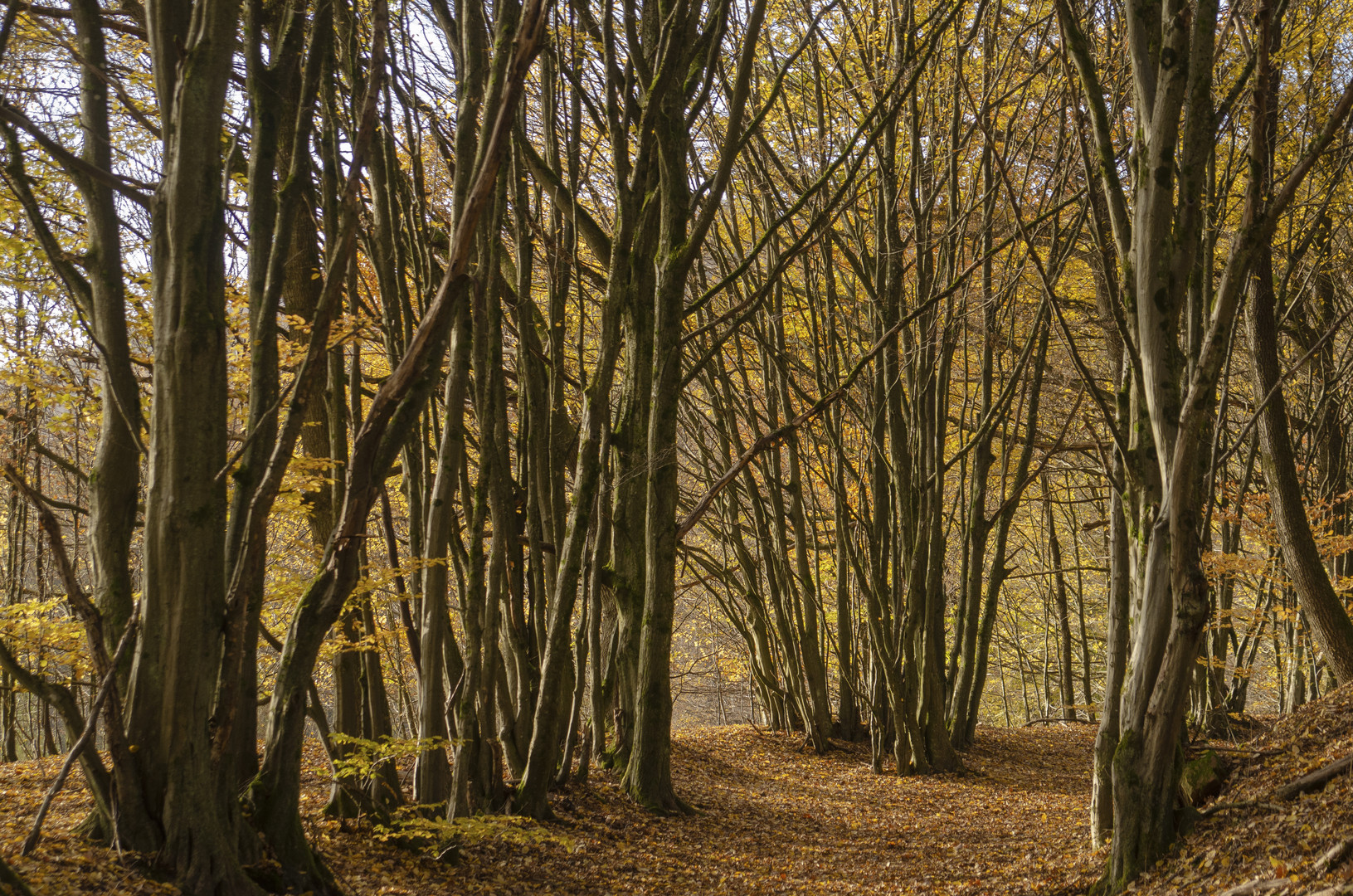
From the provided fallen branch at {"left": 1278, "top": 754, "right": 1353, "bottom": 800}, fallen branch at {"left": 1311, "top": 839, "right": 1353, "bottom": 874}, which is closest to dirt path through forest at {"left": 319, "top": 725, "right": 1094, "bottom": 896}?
fallen branch at {"left": 1278, "top": 754, "right": 1353, "bottom": 800}

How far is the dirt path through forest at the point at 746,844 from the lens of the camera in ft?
14.6

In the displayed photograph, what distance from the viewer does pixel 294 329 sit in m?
6.45

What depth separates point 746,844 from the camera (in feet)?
20.6

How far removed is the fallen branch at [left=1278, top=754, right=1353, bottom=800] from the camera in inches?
139

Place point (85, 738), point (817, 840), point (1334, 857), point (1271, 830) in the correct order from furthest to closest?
point (817, 840) → point (1271, 830) → point (85, 738) → point (1334, 857)

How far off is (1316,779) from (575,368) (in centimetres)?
850

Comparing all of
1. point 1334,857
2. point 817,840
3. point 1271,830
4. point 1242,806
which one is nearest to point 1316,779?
point 1242,806

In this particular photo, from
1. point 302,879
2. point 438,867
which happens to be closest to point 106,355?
point 302,879

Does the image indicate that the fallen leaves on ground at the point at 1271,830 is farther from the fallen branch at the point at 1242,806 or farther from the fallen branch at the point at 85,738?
the fallen branch at the point at 85,738

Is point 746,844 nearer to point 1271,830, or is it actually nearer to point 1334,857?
point 1271,830

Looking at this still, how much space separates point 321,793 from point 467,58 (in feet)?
16.7

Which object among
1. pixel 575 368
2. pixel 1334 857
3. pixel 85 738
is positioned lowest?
pixel 1334 857

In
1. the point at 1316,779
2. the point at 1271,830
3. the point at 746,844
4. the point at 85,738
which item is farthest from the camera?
the point at 746,844

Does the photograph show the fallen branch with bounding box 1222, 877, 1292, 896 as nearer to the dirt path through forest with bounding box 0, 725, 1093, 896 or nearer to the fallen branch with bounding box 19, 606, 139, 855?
the dirt path through forest with bounding box 0, 725, 1093, 896
